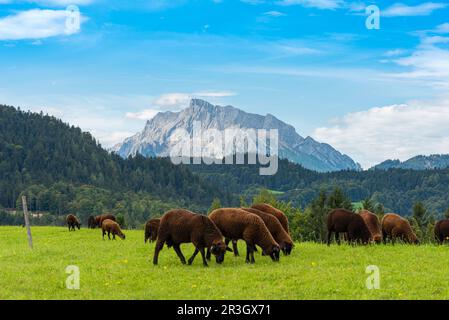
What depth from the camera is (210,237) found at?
23.3 meters

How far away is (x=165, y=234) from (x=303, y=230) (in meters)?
106

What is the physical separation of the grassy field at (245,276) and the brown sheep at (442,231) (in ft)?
12.4

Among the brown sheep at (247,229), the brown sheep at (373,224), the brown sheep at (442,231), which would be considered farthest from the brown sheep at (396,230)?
the brown sheep at (247,229)

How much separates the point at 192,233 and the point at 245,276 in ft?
13.5

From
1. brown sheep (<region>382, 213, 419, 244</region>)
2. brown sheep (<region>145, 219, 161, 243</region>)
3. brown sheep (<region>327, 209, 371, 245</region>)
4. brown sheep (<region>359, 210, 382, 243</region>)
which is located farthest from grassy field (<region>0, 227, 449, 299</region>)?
brown sheep (<region>145, 219, 161, 243</region>)

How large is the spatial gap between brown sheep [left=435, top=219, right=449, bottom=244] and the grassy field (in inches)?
149

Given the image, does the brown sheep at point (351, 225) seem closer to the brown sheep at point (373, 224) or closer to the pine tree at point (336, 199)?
the brown sheep at point (373, 224)

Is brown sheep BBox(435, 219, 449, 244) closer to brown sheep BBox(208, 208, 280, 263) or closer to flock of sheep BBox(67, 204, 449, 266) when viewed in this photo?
flock of sheep BBox(67, 204, 449, 266)

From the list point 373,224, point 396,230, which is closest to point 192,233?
point 373,224

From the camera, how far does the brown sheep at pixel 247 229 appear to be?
24.2 meters

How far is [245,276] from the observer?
20328 mm

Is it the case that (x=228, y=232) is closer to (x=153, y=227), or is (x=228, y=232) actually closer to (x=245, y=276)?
(x=245, y=276)

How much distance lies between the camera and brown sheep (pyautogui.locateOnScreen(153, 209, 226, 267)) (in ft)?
76.3
